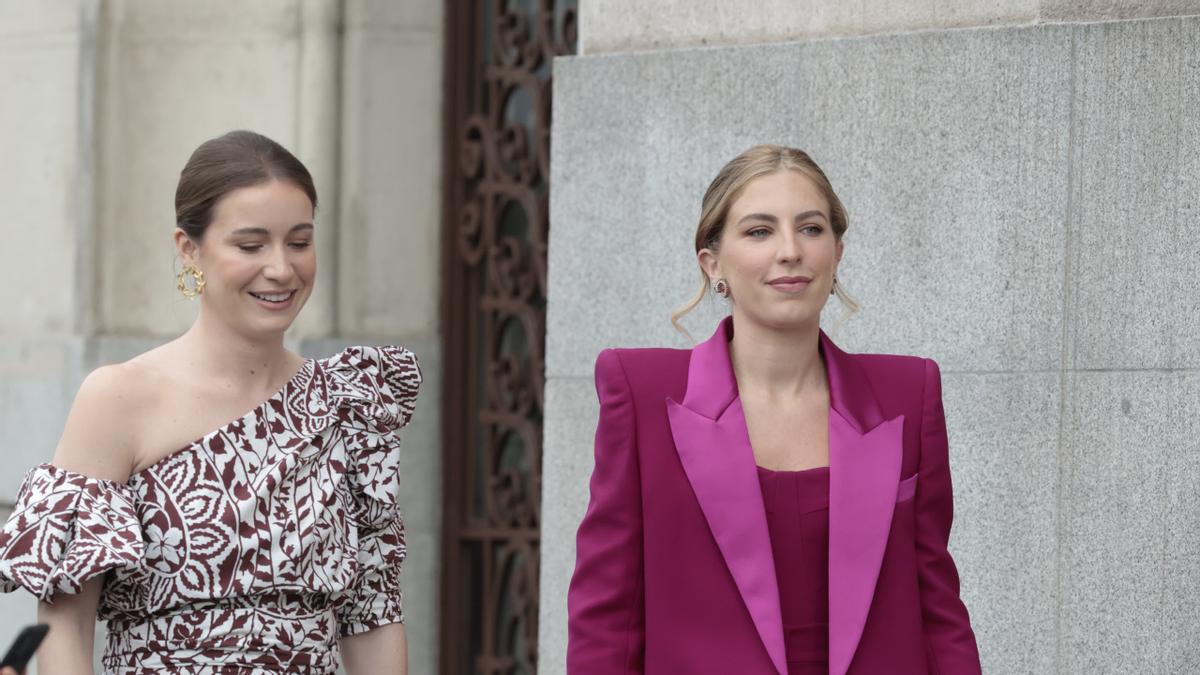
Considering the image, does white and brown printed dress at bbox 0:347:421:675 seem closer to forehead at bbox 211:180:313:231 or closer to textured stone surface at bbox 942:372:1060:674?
forehead at bbox 211:180:313:231

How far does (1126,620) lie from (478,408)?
3304mm

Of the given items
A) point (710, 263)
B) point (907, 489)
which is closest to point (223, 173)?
point (710, 263)

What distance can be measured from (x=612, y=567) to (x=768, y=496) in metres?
0.32

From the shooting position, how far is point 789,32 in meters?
5.94

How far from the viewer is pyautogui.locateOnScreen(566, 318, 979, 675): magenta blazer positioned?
11.5ft

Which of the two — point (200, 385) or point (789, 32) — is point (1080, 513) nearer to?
point (789, 32)

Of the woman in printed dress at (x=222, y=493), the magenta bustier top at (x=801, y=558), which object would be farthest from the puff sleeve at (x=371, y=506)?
the magenta bustier top at (x=801, y=558)

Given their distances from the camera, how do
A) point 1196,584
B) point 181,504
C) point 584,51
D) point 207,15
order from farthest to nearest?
point 207,15 < point 584,51 < point 1196,584 < point 181,504

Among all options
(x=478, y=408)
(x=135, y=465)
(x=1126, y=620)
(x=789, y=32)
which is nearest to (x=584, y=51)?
(x=789, y=32)

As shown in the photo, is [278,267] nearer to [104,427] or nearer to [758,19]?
[104,427]

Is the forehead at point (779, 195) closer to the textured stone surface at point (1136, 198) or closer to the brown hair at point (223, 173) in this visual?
the brown hair at point (223, 173)

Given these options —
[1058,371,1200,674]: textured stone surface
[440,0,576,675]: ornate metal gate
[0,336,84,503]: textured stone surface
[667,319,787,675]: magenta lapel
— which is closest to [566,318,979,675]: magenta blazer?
[667,319,787,675]: magenta lapel

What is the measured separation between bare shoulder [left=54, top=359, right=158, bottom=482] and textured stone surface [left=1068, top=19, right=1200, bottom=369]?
277cm

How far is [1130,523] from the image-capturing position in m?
5.25
